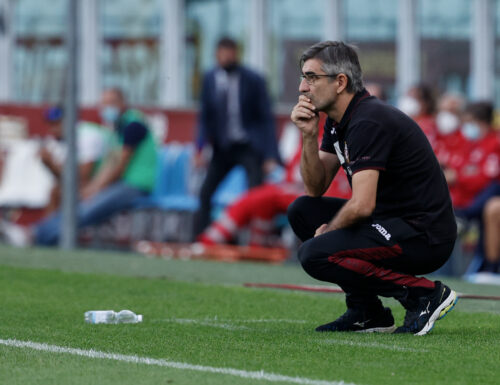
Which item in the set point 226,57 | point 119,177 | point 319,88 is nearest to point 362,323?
point 319,88

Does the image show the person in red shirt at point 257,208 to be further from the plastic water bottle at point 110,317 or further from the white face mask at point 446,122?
the plastic water bottle at point 110,317

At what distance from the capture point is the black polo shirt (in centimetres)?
618

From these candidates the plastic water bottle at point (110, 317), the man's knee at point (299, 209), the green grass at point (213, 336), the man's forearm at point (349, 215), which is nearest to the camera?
the green grass at point (213, 336)

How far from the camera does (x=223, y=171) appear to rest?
13344mm

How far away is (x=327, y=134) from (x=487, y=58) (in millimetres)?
11215

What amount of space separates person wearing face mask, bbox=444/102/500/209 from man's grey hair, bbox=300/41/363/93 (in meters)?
5.69

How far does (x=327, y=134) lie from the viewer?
6570 millimetres

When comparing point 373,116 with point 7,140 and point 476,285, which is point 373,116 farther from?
point 7,140

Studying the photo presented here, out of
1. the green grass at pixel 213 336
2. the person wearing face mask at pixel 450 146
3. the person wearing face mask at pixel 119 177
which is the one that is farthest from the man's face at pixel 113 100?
the green grass at pixel 213 336

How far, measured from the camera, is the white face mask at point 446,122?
484 inches

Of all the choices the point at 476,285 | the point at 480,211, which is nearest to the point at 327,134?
the point at 476,285

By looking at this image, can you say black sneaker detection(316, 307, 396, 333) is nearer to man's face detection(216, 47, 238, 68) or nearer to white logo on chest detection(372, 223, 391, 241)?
white logo on chest detection(372, 223, 391, 241)

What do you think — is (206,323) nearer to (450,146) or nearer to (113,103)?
(450,146)

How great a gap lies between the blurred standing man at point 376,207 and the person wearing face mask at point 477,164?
5.63 m
